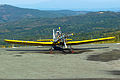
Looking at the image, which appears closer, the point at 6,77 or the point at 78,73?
the point at 6,77

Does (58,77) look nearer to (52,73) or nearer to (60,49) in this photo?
(52,73)

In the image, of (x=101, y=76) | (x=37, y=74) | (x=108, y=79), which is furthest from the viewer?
(x=37, y=74)

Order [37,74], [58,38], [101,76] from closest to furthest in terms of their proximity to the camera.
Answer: [101,76] < [37,74] < [58,38]

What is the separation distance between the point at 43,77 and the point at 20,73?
3.72 meters

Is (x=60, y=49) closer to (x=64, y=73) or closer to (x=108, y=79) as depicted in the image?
(x=64, y=73)

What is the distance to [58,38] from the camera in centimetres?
4522

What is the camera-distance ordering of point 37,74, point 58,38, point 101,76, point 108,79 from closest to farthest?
point 108,79 < point 101,76 < point 37,74 < point 58,38

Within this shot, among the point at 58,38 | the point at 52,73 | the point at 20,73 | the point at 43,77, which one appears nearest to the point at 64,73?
the point at 52,73

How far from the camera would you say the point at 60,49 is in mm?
47844

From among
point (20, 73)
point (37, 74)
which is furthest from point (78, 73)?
point (20, 73)

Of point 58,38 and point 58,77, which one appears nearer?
point 58,77

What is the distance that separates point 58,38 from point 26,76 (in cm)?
2271

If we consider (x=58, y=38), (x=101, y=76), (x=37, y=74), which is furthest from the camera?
(x=58, y=38)

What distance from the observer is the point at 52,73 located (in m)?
24.9
